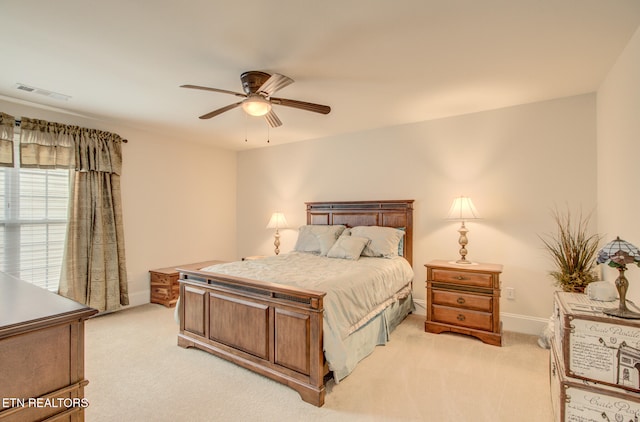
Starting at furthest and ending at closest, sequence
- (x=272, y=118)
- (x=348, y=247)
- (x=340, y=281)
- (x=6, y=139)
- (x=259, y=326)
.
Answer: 1. (x=348, y=247)
2. (x=6, y=139)
3. (x=272, y=118)
4. (x=340, y=281)
5. (x=259, y=326)

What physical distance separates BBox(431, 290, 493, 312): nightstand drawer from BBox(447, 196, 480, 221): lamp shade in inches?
32.0

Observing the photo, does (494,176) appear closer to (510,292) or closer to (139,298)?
(510,292)

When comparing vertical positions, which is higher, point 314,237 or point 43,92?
point 43,92

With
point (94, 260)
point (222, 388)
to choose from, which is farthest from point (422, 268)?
point (94, 260)

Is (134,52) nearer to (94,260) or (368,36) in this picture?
(368,36)

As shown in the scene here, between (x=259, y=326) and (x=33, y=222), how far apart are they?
120 inches

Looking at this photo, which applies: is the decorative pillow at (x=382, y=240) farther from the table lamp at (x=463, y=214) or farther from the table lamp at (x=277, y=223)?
the table lamp at (x=277, y=223)

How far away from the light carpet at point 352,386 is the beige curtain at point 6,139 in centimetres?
200

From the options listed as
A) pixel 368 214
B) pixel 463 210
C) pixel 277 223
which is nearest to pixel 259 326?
pixel 368 214

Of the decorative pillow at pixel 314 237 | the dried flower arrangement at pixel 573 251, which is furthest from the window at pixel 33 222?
the dried flower arrangement at pixel 573 251

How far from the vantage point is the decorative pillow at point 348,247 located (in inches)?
142

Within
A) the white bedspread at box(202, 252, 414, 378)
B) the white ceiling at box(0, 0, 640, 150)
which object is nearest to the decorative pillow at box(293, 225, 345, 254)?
the white bedspread at box(202, 252, 414, 378)

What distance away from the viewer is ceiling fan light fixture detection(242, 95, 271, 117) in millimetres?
2490

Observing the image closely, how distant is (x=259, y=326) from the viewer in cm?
244
